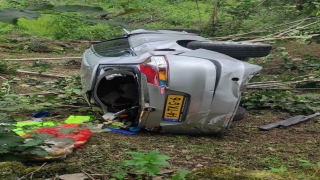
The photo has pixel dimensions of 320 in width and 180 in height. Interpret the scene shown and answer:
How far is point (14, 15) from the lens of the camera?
4.41 ft

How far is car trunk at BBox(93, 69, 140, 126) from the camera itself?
16.7 ft

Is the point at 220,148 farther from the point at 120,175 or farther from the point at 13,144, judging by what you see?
the point at 13,144

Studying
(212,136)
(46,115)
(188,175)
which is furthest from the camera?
(46,115)

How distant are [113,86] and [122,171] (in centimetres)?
262

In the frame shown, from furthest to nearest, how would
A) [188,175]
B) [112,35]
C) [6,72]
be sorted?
[112,35], [6,72], [188,175]

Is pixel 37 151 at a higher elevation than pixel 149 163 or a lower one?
lower

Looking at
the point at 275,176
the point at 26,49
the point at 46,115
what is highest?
the point at 275,176

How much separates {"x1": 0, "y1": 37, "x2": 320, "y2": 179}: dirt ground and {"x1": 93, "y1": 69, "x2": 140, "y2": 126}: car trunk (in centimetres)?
52

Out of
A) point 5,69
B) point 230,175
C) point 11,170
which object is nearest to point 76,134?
point 11,170

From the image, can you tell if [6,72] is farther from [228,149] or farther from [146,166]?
[146,166]

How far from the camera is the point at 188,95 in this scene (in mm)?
4410

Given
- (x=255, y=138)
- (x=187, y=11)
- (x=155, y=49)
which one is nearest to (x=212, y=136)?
(x=255, y=138)

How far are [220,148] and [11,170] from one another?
207cm

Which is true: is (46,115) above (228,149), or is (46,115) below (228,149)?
below
